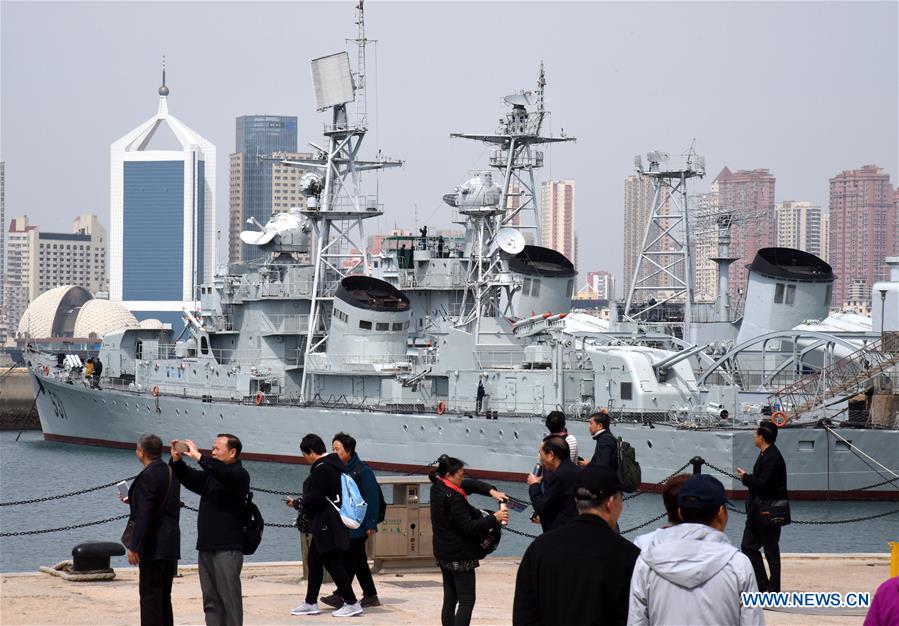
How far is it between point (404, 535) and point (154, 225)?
189 metres

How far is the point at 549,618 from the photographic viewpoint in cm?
610

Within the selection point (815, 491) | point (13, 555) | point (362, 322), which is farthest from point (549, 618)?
point (362, 322)

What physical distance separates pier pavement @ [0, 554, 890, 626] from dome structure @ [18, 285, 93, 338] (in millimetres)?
159429

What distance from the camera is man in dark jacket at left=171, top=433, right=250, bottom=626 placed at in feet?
31.3

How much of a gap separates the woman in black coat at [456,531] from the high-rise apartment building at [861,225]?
445 feet

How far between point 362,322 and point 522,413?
711 cm

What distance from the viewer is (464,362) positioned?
133 ft

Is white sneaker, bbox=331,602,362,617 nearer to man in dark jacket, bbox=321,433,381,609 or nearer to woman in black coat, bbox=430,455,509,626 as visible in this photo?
man in dark jacket, bbox=321,433,381,609

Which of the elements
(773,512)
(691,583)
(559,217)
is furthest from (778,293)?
(559,217)

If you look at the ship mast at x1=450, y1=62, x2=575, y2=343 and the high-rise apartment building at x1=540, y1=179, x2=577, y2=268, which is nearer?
the ship mast at x1=450, y1=62, x2=575, y2=343

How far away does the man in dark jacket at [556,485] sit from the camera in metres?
9.27

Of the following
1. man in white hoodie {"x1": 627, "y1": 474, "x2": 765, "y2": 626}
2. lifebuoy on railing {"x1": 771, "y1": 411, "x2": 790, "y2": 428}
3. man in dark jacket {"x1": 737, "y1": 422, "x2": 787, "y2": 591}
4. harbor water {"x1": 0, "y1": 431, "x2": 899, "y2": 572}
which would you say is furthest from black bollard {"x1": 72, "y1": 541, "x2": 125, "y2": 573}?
lifebuoy on railing {"x1": 771, "y1": 411, "x2": 790, "y2": 428}

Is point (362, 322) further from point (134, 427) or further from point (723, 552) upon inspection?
point (723, 552)

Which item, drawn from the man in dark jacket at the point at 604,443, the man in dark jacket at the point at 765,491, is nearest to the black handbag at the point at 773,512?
the man in dark jacket at the point at 765,491
